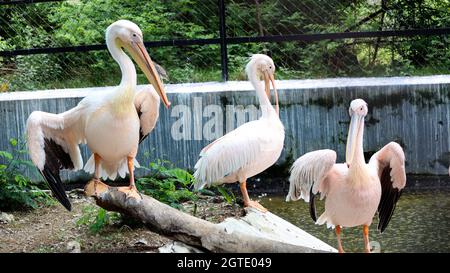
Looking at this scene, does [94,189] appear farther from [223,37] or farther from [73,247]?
[223,37]

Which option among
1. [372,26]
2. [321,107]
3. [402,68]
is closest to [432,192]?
[321,107]

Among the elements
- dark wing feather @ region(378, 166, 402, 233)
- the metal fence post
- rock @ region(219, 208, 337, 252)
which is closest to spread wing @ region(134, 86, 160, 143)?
rock @ region(219, 208, 337, 252)

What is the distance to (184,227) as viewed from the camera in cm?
512

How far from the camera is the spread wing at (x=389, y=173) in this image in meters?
Result: 5.46

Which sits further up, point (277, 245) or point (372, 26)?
point (372, 26)

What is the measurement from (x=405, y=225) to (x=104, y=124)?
240 centimetres

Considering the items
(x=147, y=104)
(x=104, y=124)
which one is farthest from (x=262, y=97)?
(x=104, y=124)

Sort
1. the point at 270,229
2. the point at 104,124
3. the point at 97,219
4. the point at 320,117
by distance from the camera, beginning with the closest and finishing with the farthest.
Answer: the point at 104,124
the point at 270,229
the point at 97,219
the point at 320,117

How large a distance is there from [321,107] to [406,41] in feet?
5.40

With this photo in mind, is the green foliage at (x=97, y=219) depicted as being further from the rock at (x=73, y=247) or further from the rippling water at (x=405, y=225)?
the rippling water at (x=405, y=225)

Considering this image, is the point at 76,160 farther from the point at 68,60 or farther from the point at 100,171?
the point at 68,60

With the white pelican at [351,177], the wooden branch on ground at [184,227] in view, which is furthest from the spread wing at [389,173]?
the wooden branch on ground at [184,227]
